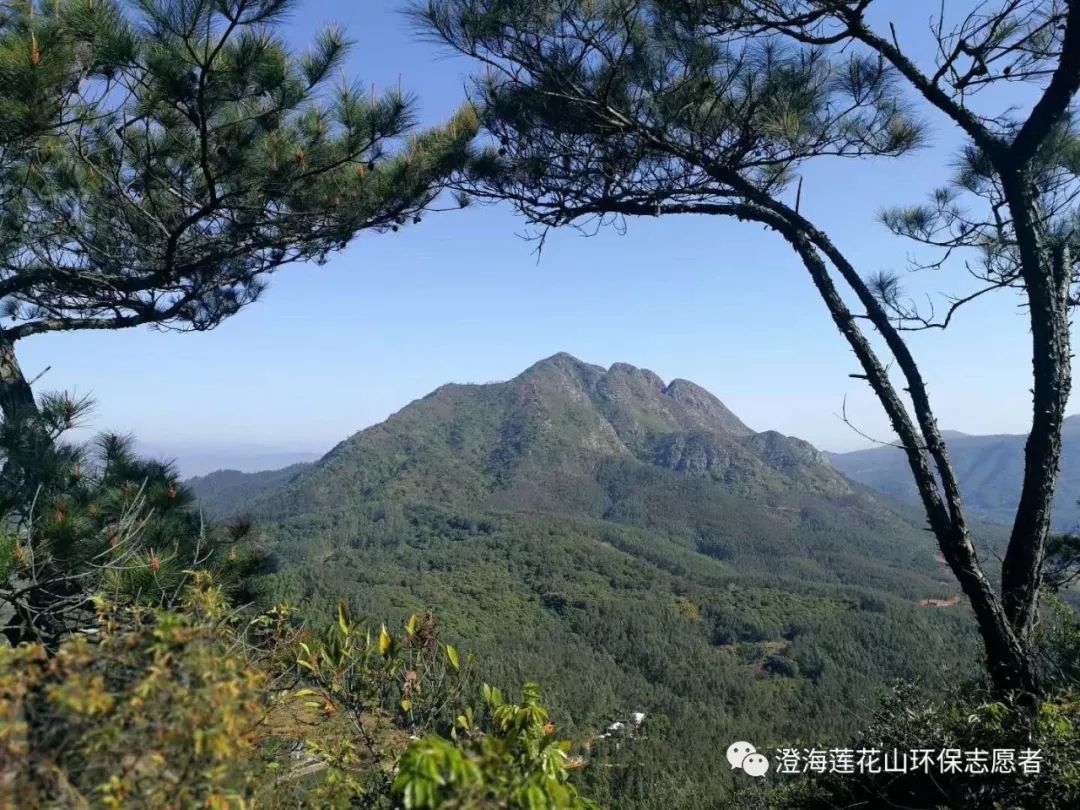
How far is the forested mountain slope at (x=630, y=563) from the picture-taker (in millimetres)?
42719

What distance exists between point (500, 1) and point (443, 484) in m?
115

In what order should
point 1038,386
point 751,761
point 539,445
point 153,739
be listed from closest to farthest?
point 153,739, point 751,761, point 1038,386, point 539,445

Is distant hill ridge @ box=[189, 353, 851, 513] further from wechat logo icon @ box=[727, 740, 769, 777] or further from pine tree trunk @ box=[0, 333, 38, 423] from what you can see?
wechat logo icon @ box=[727, 740, 769, 777]

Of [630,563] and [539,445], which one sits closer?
[630,563]

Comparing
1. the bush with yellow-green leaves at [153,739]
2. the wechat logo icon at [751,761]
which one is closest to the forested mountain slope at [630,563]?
the wechat logo icon at [751,761]

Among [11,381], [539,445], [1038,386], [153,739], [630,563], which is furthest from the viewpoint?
[539,445]

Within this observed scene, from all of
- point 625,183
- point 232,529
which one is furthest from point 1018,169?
point 232,529

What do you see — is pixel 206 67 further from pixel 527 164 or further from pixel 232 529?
pixel 232 529

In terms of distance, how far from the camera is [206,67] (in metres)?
2.91

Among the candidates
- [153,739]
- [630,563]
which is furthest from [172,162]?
[630,563]

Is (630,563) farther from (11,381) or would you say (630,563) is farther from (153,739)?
(153,739)

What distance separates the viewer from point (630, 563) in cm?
7806

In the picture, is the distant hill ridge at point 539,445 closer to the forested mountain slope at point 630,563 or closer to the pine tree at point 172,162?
the forested mountain slope at point 630,563

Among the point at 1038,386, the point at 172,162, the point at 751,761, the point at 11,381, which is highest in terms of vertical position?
the point at 172,162
